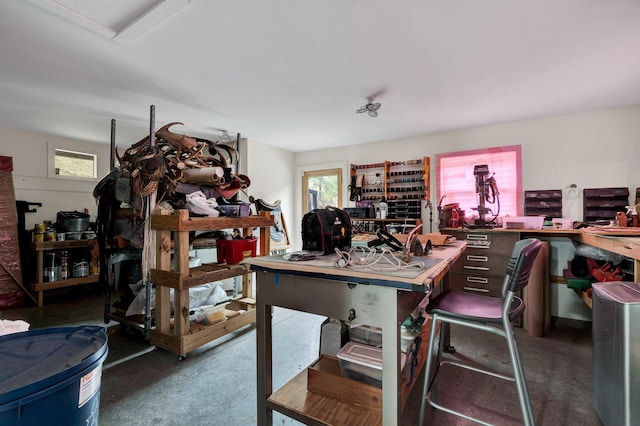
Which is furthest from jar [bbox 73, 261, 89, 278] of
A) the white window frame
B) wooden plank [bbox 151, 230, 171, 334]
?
wooden plank [bbox 151, 230, 171, 334]

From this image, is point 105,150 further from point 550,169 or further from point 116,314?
point 550,169

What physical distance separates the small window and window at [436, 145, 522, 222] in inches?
224

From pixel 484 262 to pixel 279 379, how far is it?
8.11ft

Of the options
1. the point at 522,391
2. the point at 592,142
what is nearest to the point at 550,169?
the point at 592,142

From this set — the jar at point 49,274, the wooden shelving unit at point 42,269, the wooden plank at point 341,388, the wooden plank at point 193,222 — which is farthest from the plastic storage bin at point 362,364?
the jar at point 49,274

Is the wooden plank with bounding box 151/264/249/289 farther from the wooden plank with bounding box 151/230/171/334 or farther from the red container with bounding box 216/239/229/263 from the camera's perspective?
the red container with bounding box 216/239/229/263

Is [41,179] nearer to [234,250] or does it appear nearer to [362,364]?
[234,250]

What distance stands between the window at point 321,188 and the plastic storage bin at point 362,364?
12.3ft

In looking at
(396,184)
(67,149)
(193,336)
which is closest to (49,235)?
(67,149)

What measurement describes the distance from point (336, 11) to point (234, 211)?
1.92 metres

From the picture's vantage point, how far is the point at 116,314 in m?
2.99

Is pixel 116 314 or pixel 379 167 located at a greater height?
pixel 379 167

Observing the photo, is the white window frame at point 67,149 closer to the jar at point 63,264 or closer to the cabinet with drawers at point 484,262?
the jar at point 63,264

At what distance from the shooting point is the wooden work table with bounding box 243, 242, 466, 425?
117 centimetres
